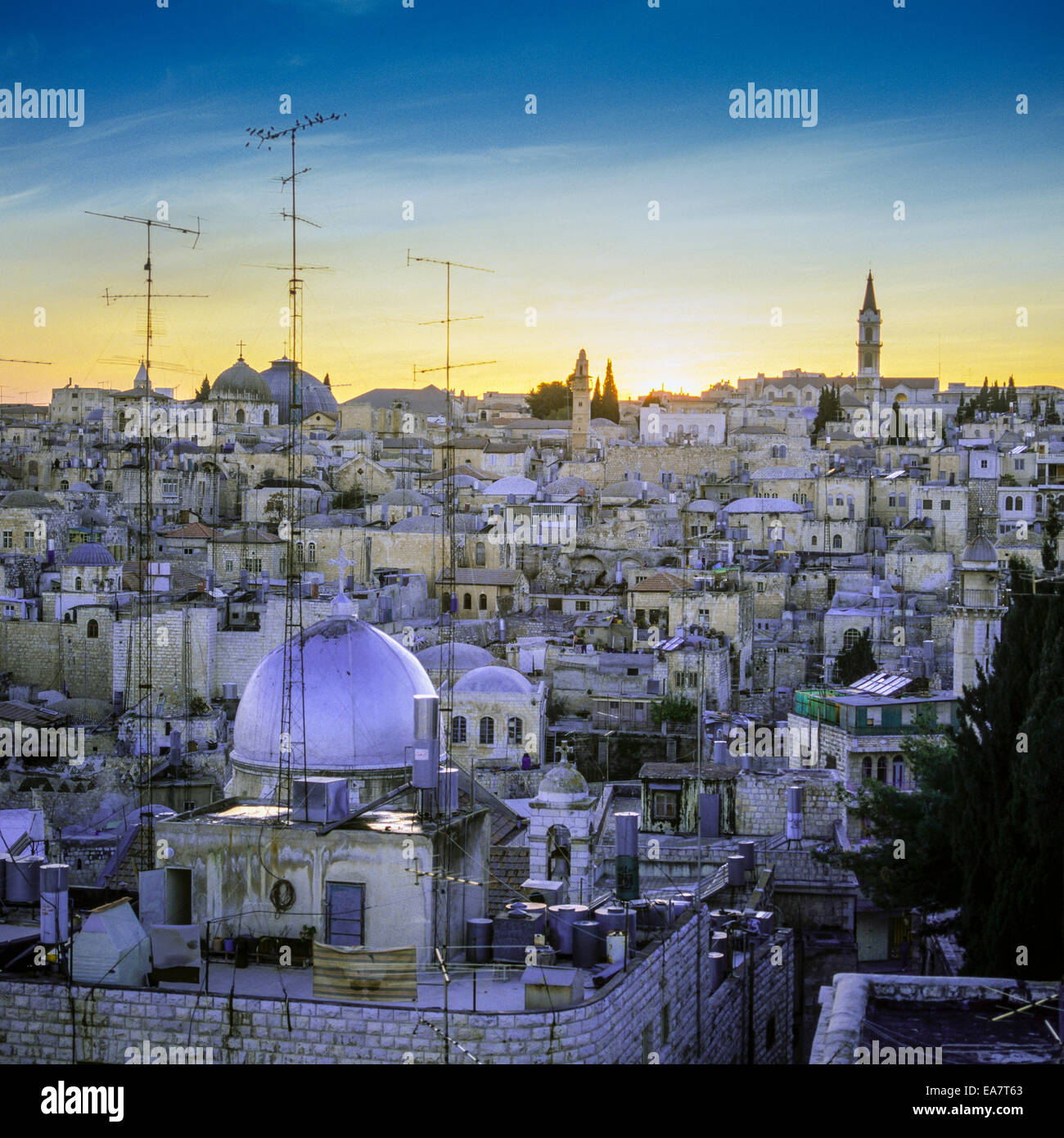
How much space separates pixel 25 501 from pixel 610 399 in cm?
3248

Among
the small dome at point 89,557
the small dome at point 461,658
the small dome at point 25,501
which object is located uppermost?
the small dome at point 25,501

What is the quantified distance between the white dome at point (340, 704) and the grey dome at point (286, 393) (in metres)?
42.8

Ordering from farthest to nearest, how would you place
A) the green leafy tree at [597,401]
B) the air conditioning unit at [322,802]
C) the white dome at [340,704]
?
the green leafy tree at [597,401] < the white dome at [340,704] < the air conditioning unit at [322,802]

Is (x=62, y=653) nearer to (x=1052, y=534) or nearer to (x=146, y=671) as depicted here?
(x=146, y=671)

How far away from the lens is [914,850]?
12195 millimetres

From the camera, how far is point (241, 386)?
5438 centimetres

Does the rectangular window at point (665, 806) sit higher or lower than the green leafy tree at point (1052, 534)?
lower

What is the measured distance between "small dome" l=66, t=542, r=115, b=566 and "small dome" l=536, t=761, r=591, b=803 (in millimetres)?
16448

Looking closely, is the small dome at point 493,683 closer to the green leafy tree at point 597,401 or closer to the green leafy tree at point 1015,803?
the green leafy tree at point 1015,803

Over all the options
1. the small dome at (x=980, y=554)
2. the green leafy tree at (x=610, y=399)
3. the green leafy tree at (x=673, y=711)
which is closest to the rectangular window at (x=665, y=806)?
the green leafy tree at (x=673, y=711)

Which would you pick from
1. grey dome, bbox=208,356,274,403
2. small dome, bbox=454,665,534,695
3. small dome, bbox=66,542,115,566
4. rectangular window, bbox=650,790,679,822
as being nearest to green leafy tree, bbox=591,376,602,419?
grey dome, bbox=208,356,274,403

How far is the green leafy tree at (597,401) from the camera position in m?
64.1

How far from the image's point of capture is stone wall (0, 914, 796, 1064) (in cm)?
741
